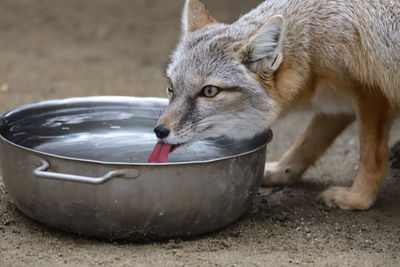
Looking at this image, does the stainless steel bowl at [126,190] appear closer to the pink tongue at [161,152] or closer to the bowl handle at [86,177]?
the bowl handle at [86,177]

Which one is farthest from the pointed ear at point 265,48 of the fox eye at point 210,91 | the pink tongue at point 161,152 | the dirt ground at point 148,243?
the dirt ground at point 148,243

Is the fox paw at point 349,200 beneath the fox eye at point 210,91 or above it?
beneath

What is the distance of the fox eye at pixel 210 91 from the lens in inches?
145

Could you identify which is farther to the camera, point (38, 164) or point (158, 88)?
point (158, 88)

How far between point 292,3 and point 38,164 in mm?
2086

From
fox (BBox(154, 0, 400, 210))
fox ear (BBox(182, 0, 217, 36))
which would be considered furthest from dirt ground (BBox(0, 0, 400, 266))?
fox ear (BBox(182, 0, 217, 36))

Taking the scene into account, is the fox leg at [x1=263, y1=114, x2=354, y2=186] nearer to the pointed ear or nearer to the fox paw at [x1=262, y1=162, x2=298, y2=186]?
the fox paw at [x1=262, y1=162, x2=298, y2=186]

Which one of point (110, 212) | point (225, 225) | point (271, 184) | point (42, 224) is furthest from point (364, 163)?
point (42, 224)

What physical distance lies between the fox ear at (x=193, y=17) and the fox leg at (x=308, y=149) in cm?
129

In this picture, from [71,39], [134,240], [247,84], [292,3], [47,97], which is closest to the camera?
[134,240]

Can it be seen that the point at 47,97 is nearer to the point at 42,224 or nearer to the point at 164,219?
the point at 42,224

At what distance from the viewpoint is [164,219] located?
3260mm

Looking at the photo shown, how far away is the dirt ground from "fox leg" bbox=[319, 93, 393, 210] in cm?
12

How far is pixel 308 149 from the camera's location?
15.7ft
